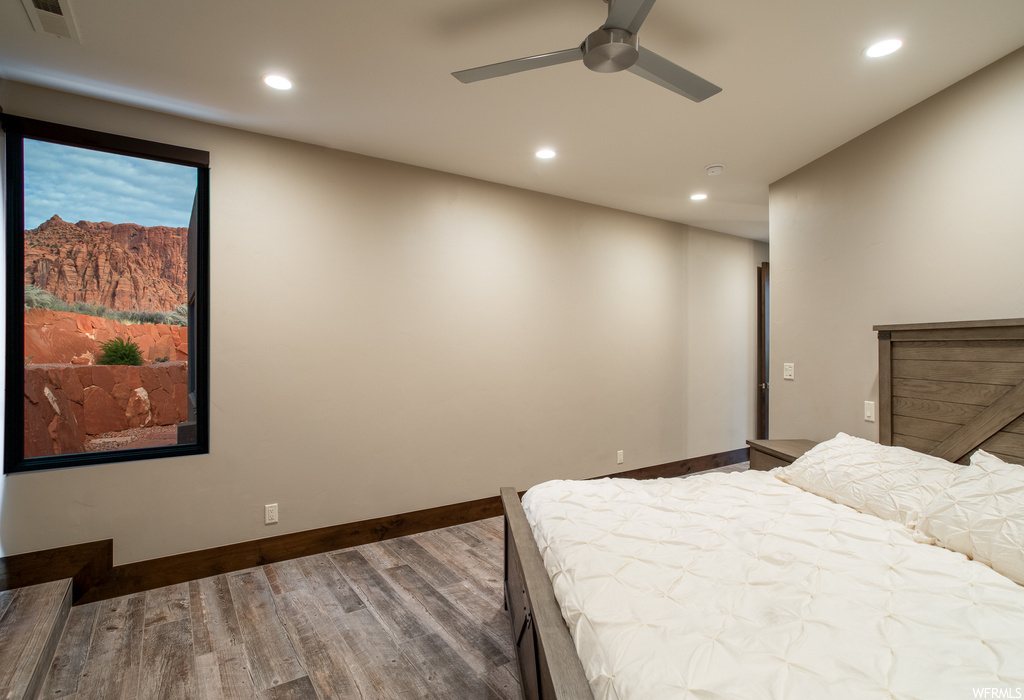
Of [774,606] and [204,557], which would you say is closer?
[774,606]

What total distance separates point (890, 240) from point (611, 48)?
208 cm

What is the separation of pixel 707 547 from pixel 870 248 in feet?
7.38

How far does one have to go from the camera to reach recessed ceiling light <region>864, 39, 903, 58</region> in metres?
1.96

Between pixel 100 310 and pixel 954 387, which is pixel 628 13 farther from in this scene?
pixel 100 310

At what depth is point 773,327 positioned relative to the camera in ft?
11.5

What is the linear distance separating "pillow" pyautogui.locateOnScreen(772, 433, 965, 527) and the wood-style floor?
5.09 ft

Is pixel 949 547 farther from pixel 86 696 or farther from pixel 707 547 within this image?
pixel 86 696

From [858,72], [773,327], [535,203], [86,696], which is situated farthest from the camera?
[535,203]

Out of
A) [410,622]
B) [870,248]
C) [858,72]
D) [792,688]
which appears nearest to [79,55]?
[410,622]

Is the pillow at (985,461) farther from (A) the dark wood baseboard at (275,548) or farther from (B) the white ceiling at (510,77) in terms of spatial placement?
(A) the dark wood baseboard at (275,548)

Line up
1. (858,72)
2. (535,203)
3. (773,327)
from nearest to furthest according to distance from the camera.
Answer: (858,72)
(773,327)
(535,203)

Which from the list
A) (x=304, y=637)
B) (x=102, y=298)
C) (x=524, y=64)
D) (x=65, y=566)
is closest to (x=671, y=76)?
(x=524, y=64)

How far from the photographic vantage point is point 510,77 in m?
2.23

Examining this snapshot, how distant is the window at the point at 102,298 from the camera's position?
90.4 inches
